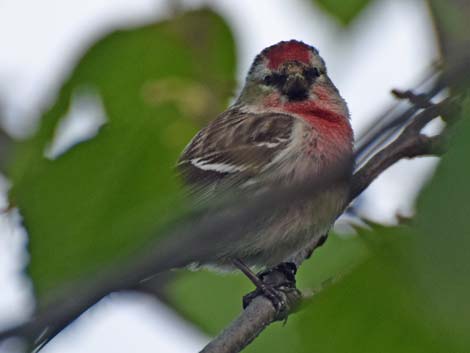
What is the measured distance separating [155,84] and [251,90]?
366 centimetres

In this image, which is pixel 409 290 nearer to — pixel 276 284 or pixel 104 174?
pixel 104 174

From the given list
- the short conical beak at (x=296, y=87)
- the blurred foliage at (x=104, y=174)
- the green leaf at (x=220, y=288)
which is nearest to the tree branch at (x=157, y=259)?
the blurred foliage at (x=104, y=174)

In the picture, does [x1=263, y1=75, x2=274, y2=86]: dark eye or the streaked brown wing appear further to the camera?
[x1=263, y1=75, x2=274, y2=86]: dark eye

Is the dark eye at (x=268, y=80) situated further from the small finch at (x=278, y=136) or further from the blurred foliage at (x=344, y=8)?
the blurred foliage at (x=344, y=8)

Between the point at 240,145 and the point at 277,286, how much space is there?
1140 mm

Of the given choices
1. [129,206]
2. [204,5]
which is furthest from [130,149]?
[204,5]

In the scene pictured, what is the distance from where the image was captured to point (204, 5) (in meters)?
2.48

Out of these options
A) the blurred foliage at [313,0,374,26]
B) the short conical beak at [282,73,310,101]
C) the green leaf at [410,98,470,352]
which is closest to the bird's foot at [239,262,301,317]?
the short conical beak at [282,73,310,101]

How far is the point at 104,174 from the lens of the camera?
3.71ft

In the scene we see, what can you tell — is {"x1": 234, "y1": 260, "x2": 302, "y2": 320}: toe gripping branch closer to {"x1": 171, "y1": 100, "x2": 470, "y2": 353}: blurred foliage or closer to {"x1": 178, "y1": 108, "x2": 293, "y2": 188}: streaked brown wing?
{"x1": 178, "y1": 108, "x2": 293, "y2": 188}: streaked brown wing

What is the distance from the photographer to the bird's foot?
336 centimetres

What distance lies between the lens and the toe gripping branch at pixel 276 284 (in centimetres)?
336

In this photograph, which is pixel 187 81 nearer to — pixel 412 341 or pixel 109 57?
pixel 109 57

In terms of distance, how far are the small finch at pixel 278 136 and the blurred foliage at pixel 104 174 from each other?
95.2 inches
